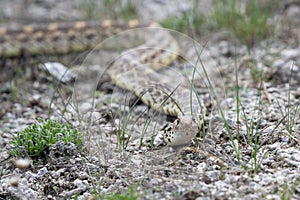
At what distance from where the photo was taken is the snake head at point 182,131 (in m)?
4.73

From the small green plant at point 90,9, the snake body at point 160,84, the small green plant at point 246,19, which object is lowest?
the snake body at point 160,84

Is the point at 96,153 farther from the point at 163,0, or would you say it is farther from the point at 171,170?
the point at 163,0

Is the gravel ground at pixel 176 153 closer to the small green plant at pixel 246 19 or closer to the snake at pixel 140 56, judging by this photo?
the snake at pixel 140 56

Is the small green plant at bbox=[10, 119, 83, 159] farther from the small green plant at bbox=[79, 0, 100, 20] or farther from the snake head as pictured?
the small green plant at bbox=[79, 0, 100, 20]

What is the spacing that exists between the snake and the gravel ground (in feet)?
0.59

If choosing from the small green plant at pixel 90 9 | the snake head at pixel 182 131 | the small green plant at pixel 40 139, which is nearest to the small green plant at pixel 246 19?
the small green plant at pixel 90 9

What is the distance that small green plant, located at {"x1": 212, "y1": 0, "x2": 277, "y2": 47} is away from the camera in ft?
26.3

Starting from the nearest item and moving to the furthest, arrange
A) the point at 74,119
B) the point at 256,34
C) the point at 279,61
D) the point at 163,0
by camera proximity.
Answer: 1. the point at 74,119
2. the point at 279,61
3. the point at 256,34
4. the point at 163,0

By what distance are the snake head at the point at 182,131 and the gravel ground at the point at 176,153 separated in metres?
0.10

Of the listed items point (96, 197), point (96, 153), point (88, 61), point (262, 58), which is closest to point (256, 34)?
point (262, 58)

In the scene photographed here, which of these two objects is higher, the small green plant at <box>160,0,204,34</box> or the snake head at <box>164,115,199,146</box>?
the small green plant at <box>160,0,204,34</box>

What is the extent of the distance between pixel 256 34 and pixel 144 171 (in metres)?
4.35

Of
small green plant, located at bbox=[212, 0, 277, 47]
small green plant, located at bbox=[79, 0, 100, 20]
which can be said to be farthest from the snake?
small green plant, located at bbox=[212, 0, 277, 47]

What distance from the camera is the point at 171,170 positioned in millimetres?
4461
